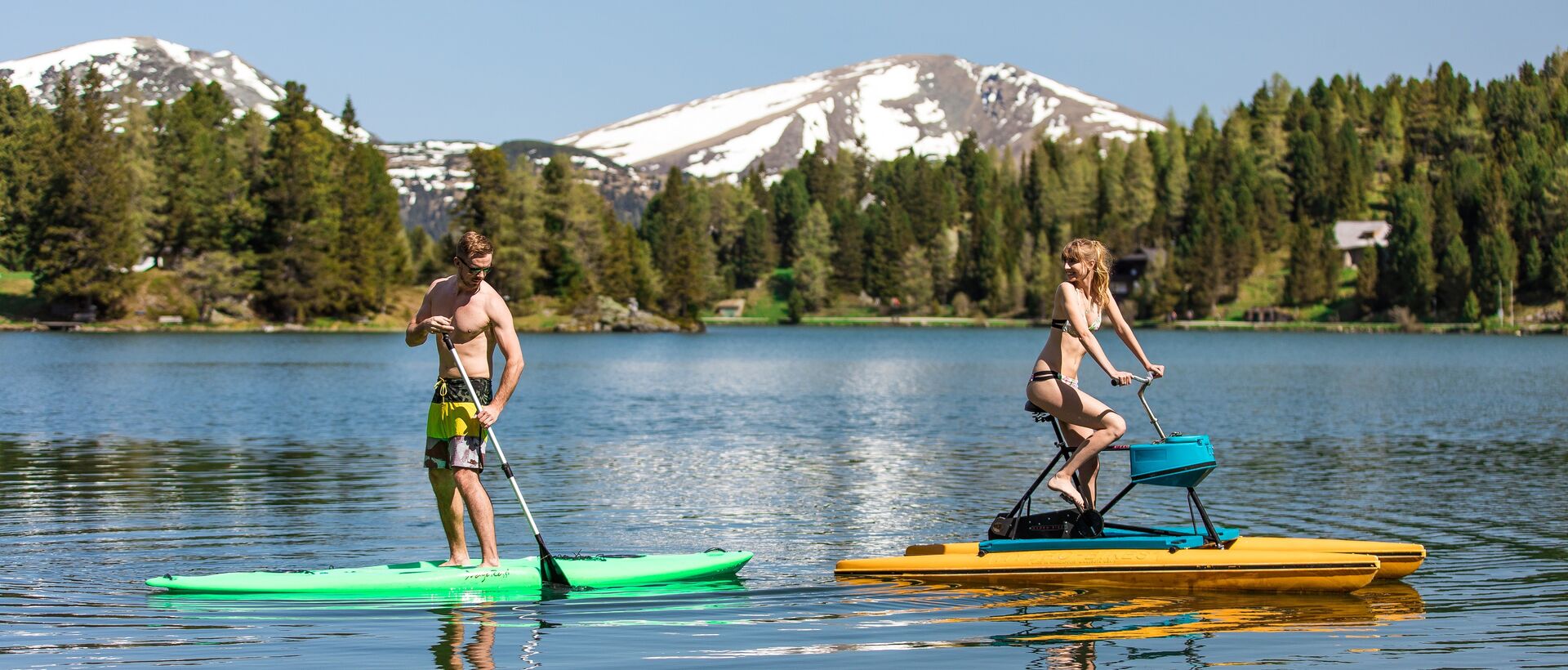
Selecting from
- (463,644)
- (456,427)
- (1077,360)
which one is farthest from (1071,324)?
(463,644)

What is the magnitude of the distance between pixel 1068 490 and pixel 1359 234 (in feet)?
631

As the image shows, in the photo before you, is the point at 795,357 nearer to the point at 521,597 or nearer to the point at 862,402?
the point at 862,402

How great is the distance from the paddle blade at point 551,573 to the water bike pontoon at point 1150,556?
2588 mm

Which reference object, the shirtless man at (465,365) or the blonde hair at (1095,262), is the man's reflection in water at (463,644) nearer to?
the shirtless man at (465,365)

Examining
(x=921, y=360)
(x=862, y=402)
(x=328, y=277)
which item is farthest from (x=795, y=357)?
(x=328, y=277)

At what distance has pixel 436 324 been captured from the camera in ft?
41.1

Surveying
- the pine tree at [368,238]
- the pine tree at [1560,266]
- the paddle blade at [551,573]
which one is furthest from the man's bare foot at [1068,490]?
the pine tree at [1560,266]

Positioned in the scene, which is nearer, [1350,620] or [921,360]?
[1350,620]

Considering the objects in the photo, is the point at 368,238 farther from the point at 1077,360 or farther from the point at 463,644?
the point at 463,644

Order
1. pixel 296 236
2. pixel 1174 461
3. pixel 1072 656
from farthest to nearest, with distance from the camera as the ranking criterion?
pixel 296 236
pixel 1174 461
pixel 1072 656

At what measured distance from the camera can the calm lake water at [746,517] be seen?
458 inches

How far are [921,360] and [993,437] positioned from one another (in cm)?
5351

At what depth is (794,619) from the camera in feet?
41.5

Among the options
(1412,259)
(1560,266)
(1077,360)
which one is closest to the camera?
(1077,360)
